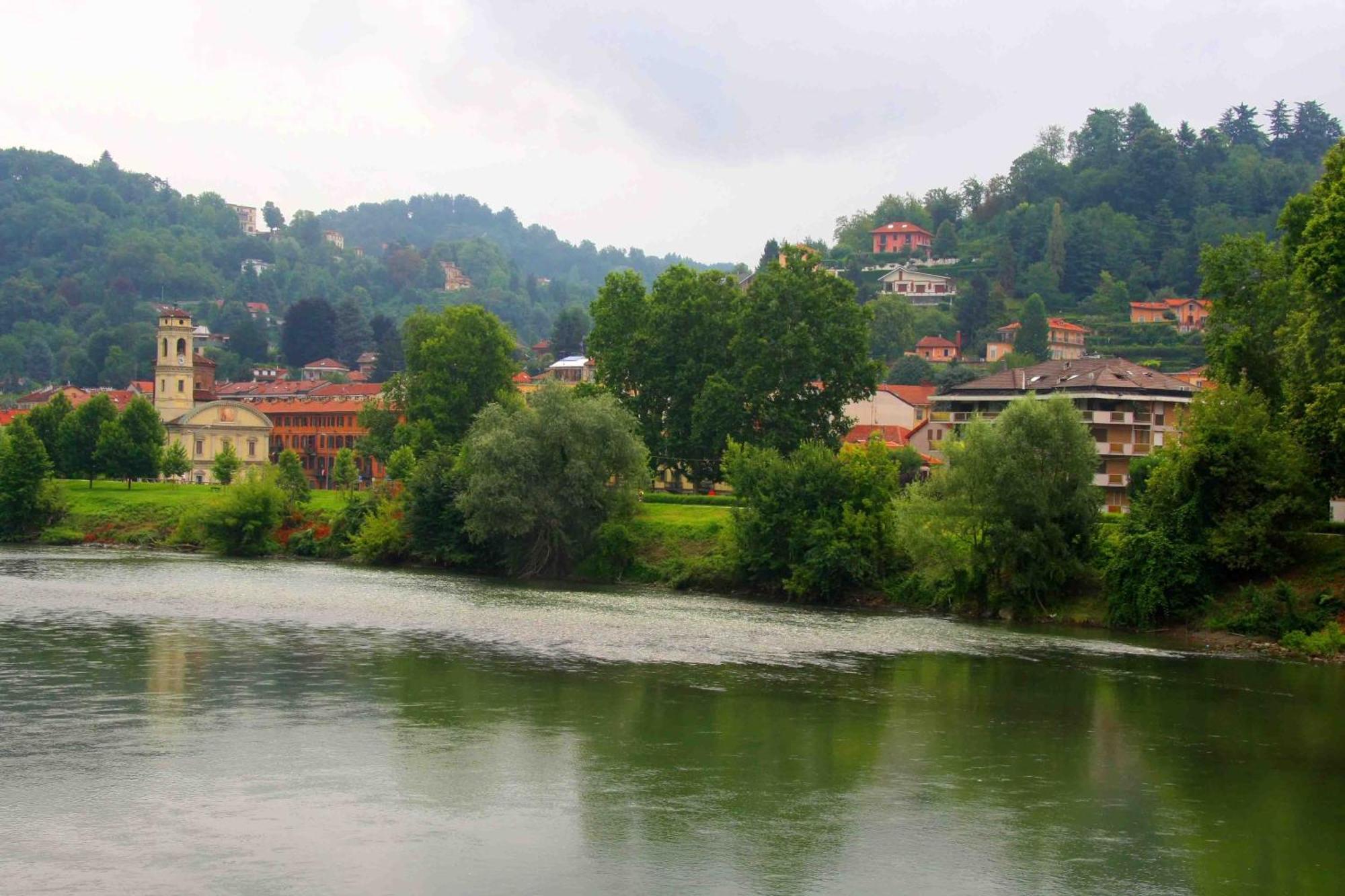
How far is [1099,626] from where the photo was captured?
177 ft

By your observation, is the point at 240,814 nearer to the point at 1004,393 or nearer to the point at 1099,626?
the point at 1099,626

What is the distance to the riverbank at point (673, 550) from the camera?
4984cm

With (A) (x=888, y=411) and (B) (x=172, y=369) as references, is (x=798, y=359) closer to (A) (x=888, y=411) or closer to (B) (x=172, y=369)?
(A) (x=888, y=411)

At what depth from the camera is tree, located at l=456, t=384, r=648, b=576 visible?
69.1m

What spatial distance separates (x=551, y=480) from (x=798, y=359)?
59.1 ft

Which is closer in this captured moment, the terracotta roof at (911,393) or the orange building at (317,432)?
the terracotta roof at (911,393)

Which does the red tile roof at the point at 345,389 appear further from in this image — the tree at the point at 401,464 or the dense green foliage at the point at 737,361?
the dense green foliage at the point at 737,361

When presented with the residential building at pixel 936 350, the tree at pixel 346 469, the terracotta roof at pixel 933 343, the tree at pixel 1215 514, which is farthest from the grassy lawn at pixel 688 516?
the terracotta roof at pixel 933 343

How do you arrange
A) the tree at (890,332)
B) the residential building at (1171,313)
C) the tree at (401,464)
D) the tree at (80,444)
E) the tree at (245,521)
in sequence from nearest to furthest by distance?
the tree at (245,521) < the tree at (401,464) < the tree at (80,444) < the residential building at (1171,313) < the tree at (890,332)

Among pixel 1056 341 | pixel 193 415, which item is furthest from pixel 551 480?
pixel 1056 341

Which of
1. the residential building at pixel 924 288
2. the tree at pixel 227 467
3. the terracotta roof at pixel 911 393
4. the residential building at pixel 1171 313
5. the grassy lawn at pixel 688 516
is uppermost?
the residential building at pixel 924 288

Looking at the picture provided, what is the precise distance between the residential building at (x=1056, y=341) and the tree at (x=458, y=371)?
69.5 m

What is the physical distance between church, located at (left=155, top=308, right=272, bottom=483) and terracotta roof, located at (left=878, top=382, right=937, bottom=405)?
55086 millimetres

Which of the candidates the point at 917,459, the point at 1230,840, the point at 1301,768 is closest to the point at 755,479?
the point at 917,459
